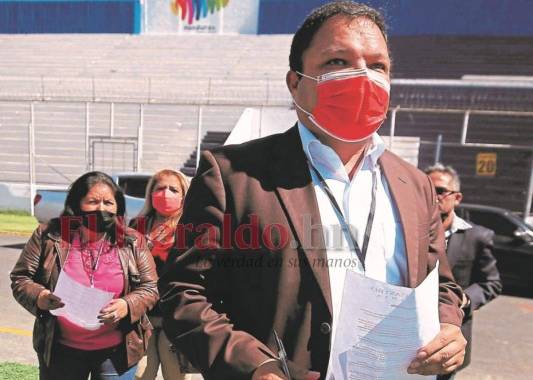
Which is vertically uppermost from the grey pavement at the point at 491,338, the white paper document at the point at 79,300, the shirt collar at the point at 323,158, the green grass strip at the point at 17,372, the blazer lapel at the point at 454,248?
the shirt collar at the point at 323,158

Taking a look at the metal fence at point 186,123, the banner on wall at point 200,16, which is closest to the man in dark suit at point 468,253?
the metal fence at point 186,123

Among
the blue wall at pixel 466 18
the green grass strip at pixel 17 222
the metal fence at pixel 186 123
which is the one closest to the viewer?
the green grass strip at pixel 17 222

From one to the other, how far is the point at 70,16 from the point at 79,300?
1158 inches

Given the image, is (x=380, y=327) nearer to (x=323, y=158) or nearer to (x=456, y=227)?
(x=323, y=158)

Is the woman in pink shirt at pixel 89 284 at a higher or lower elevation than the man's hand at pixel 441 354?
lower

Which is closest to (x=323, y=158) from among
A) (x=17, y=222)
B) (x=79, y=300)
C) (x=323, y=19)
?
(x=323, y=19)

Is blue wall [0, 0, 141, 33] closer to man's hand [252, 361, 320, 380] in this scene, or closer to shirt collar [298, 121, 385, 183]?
shirt collar [298, 121, 385, 183]

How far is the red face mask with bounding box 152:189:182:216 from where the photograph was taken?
340 cm

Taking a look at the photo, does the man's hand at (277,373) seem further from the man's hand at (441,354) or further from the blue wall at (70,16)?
the blue wall at (70,16)

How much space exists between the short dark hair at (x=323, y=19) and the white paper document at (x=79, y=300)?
1.55m

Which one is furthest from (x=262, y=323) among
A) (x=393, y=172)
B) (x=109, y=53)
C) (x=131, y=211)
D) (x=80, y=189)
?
(x=109, y=53)

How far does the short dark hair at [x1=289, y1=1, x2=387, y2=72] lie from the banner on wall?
25.1 m

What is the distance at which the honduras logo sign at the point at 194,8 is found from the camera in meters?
25.5

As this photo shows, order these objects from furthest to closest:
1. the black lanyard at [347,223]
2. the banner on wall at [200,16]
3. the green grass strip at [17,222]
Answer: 1. the banner on wall at [200,16]
2. the green grass strip at [17,222]
3. the black lanyard at [347,223]
